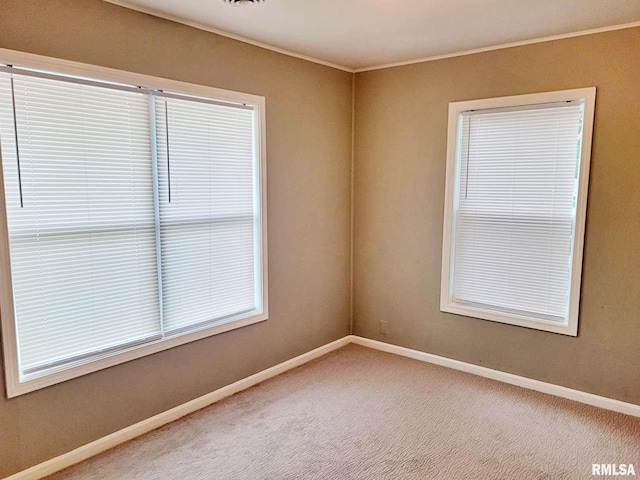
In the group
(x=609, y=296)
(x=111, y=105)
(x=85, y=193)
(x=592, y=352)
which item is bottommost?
(x=592, y=352)

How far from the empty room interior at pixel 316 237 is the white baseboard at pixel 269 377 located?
0.05 feet

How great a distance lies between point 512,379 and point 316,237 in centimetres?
193

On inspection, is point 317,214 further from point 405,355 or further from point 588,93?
point 588,93

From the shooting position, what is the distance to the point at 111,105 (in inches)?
94.6

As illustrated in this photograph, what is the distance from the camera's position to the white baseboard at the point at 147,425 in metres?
2.26

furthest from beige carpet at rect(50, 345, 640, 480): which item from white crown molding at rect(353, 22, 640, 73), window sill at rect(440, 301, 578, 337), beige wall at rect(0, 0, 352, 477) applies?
white crown molding at rect(353, 22, 640, 73)

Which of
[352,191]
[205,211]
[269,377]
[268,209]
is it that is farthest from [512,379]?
[205,211]

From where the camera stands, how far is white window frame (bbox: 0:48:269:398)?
2.08 metres

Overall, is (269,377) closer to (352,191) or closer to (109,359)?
(109,359)

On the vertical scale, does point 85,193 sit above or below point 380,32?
below

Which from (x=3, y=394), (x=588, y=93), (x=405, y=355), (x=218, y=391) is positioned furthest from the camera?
(x=405, y=355)

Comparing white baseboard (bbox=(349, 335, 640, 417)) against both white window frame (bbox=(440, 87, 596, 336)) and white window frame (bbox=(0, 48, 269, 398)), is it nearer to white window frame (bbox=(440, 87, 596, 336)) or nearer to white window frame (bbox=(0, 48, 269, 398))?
white window frame (bbox=(440, 87, 596, 336))

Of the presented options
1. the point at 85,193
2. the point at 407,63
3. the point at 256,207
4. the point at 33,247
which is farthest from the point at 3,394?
the point at 407,63

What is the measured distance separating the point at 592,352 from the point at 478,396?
833mm
